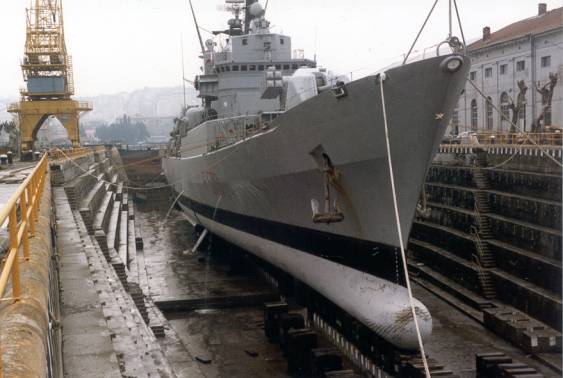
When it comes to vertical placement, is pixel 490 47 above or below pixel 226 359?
above

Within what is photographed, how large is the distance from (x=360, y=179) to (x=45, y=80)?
2679 cm

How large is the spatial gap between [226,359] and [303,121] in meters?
4.26

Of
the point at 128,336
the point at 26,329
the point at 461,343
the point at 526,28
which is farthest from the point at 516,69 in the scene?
the point at 26,329

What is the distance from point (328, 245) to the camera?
9.85 m

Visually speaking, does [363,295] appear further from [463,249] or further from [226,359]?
[463,249]

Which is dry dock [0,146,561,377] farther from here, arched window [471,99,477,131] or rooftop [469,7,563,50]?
arched window [471,99,477,131]

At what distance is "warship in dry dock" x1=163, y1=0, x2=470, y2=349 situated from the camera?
8023mm

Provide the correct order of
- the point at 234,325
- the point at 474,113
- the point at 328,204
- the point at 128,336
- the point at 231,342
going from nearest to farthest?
the point at 128,336
the point at 328,204
the point at 231,342
the point at 234,325
the point at 474,113

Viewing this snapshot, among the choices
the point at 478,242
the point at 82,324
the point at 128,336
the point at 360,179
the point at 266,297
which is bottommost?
the point at 266,297

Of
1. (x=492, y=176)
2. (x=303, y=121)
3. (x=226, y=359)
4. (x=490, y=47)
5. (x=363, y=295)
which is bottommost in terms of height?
(x=226, y=359)

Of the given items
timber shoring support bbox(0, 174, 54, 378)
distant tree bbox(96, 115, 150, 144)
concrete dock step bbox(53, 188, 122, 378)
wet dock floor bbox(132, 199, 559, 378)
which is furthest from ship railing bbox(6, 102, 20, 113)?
distant tree bbox(96, 115, 150, 144)

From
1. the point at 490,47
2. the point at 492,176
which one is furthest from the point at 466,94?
the point at 492,176

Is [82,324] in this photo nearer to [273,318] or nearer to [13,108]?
[273,318]

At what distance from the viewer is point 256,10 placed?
18734 millimetres
